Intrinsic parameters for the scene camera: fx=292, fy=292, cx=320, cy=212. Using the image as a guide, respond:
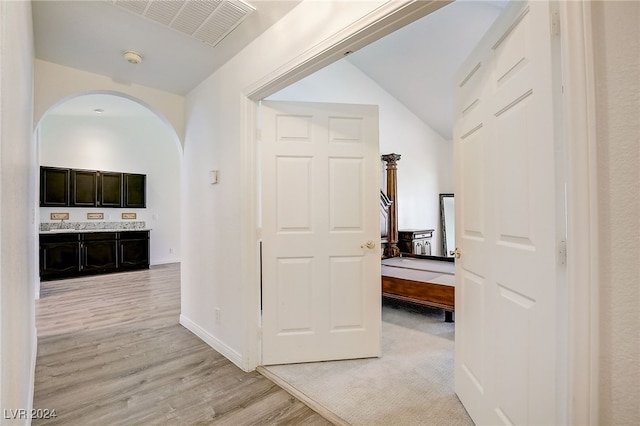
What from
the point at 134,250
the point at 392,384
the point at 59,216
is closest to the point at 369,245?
the point at 392,384

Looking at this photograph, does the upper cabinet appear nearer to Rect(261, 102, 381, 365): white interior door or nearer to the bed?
Rect(261, 102, 381, 365): white interior door

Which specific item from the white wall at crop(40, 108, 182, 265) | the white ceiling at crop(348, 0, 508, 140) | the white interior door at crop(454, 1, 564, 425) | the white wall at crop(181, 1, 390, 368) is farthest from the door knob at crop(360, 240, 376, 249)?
Answer: the white wall at crop(40, 108, 182, 265)

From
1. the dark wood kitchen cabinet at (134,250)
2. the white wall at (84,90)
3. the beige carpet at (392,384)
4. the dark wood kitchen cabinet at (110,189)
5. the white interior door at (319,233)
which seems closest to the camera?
the beige carpet at (392,384)

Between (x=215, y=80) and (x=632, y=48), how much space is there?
8.71 ft

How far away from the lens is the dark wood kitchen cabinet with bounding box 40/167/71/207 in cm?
550

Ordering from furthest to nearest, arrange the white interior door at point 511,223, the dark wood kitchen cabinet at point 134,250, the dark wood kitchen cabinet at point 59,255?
the dark wood kitchen cabinet at point 134,250
the dark wood kitchen cabinet at point 59,255
the white interior door at point 511,223

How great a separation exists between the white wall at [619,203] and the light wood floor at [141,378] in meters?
1.37

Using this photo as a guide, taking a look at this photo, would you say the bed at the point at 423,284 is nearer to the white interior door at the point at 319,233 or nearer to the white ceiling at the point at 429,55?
the white interior door at the point at 319,233

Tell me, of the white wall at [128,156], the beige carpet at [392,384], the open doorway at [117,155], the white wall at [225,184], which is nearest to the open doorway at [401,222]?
the beige carpet at [392,384]

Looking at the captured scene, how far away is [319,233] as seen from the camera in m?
2.29

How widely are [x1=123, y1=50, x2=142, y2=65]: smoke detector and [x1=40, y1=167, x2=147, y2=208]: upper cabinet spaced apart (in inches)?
190

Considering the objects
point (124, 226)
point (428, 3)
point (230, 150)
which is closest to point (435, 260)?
point (230, 150)

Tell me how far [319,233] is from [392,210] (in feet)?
8.40

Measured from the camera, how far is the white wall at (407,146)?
4.27m
